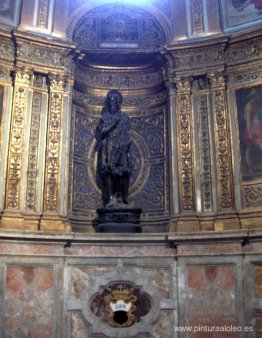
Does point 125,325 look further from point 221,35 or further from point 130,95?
point 221,35

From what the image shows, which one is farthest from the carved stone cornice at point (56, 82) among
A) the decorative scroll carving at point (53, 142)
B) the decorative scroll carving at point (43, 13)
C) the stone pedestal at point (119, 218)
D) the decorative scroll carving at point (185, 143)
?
the stone pedestal at point (119, 218)

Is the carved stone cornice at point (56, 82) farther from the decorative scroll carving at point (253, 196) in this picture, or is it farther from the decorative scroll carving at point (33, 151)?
the decorative scroll carving at point (253, 196)

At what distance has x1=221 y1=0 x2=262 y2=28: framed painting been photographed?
34.9ft

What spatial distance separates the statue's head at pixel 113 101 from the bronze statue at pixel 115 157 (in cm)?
16

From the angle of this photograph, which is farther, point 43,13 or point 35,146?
point 43,13

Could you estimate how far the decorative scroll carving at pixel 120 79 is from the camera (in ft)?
38.9

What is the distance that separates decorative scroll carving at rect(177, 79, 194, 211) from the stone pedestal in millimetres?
1083

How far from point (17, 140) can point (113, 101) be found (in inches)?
102

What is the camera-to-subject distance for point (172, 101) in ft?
35.2

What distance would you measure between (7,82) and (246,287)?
6561 millimetres

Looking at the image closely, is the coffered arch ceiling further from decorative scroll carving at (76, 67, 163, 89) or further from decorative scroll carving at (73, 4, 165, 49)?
decorative scroll carving at (76, 67, 163, 89)

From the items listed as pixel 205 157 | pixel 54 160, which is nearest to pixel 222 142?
pixel 205 157

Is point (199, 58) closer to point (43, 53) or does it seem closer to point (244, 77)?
point (244, 77)

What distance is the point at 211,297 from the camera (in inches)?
352
